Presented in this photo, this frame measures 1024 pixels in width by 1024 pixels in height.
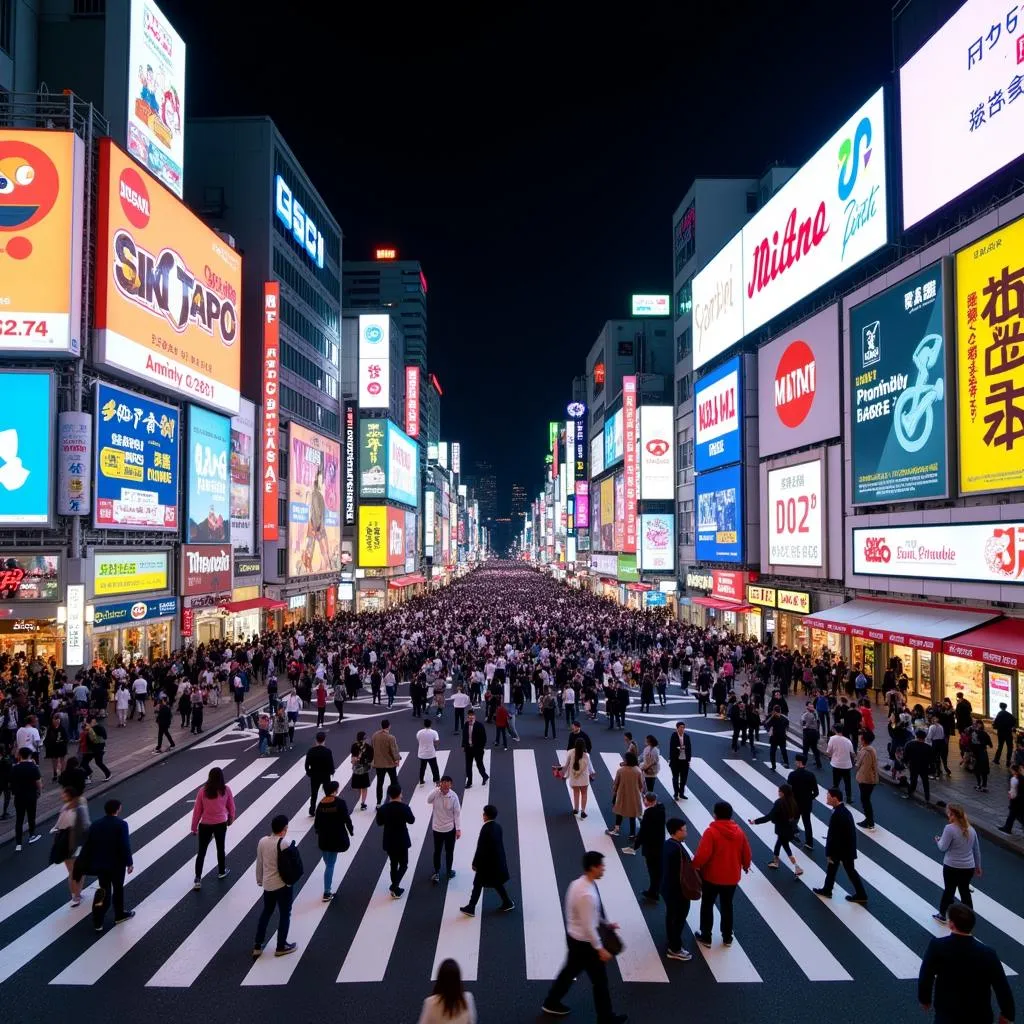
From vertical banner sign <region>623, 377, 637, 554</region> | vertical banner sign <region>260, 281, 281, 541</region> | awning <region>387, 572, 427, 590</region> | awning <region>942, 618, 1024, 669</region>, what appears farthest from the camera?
awning <region>387, 572, 427, 590</region>

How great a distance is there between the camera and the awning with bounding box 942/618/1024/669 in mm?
17922

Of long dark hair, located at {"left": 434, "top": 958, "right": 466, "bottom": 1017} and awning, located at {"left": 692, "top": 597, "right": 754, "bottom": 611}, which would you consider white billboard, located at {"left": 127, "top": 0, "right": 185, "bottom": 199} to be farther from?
long dark hair, located at {"left": 434, "top": 958, "right": 466, "bottom": 1017}

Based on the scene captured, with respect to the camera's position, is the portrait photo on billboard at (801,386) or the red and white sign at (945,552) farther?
the portrait photo on billboard at (801,386)

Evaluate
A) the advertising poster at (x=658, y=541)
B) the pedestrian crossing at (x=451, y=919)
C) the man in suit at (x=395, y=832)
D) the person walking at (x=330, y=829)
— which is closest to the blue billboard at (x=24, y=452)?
the pedestrian crossing at (x=451, y=919)

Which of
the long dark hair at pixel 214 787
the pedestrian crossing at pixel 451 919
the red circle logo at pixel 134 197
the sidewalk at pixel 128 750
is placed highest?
the red circle logo at pixel 134 197

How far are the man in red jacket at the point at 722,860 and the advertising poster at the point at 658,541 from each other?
53.2 m

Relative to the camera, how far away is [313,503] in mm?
54656

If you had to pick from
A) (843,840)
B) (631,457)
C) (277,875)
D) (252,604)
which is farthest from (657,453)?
(277,875)

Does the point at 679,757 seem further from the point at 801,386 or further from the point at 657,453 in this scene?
the point at 657,453

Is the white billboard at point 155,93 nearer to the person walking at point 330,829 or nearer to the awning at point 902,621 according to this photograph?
the person walking at point 330,829

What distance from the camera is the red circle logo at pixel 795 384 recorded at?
33.7 m

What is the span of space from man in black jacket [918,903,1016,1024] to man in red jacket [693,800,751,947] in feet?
8.44

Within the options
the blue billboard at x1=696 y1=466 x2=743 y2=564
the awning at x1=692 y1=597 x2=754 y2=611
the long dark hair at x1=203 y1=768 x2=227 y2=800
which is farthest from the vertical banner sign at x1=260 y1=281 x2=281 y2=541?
the long dark hair at x1=203 y1=768 x2=227 y2=800

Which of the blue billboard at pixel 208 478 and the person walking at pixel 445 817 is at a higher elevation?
the blue billboard at pixel 208 478
